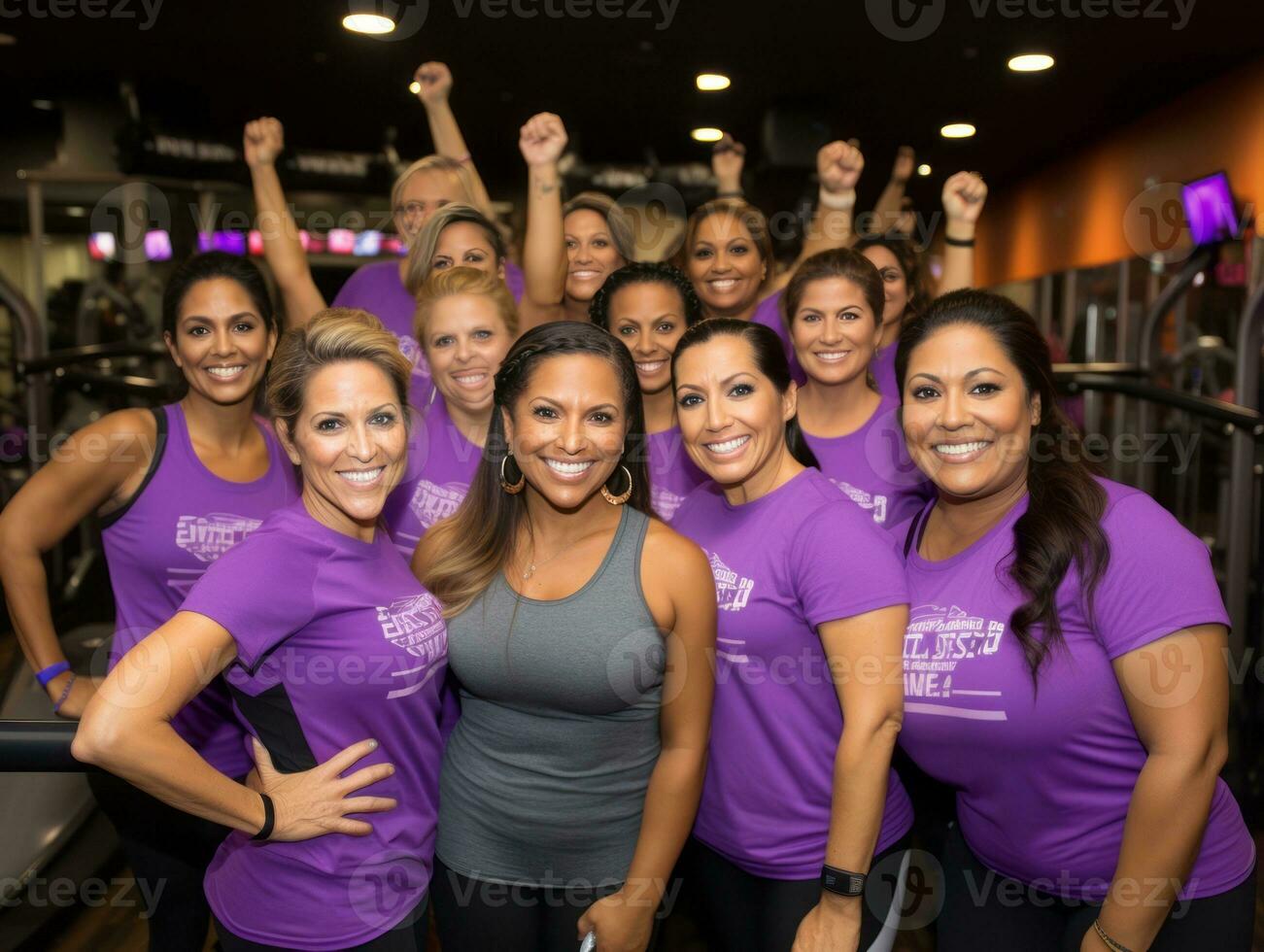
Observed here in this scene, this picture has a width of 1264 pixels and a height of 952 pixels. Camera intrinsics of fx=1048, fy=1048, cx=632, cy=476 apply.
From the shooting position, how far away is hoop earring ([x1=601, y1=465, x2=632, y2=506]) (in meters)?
1.96

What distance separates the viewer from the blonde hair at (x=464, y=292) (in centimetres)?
260

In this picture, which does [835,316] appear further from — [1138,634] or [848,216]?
[1138,634]

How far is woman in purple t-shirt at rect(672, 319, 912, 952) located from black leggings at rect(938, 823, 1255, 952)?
0.12 metres

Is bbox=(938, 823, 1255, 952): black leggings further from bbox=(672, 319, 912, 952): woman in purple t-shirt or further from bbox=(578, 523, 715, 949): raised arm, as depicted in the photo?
bbox=(578, 523, 715, 949): raised arm

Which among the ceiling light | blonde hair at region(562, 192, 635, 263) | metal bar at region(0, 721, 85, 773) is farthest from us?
the ceiling light

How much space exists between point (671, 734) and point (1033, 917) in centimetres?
71

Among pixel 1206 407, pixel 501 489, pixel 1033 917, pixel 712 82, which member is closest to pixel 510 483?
pixel 501 489

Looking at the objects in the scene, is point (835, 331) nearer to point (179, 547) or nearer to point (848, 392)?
point (848, 392)

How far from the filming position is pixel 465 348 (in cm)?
253

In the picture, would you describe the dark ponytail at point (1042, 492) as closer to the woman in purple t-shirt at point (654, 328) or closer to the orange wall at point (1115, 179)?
the woman in purple t-shirt at point (654, 328)

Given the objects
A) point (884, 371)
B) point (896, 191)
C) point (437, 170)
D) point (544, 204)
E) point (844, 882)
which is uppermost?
point (896, 191)

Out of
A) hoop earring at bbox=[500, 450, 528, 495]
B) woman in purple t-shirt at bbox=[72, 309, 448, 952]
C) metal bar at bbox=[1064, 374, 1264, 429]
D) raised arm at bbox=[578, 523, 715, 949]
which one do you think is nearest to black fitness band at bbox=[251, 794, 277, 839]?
woman in purple t-shirt at bbox=[72, 309, 448, 952]

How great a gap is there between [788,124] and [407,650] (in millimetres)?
7472

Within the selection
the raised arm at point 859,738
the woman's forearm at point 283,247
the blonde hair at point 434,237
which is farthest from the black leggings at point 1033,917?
the woman's forearm at point 283,247
